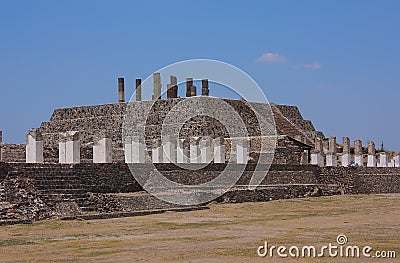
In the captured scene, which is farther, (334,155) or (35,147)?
(334,155)

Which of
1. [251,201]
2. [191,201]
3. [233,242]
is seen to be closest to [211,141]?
[251,201]

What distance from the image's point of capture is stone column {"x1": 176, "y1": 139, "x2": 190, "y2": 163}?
91.5 feet

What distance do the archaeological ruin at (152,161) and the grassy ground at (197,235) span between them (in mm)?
1345

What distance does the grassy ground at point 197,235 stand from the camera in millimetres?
11609

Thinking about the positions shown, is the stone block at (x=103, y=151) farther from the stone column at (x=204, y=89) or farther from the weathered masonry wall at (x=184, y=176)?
the stone column at (x=204, y=89)

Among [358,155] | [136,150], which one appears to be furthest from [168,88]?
[136,150]

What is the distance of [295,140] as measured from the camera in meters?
38.2

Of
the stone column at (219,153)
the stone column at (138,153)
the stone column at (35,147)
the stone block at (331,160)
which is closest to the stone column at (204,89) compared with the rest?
the stone block at (331,160)

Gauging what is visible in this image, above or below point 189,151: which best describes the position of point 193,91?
above

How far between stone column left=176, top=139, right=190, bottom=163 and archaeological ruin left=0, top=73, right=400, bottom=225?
0.14ft

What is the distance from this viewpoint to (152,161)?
1080 inches

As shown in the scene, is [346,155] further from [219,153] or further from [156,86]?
[156,86]

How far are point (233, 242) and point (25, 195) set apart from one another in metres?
6.92

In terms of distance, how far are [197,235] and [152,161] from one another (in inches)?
518
